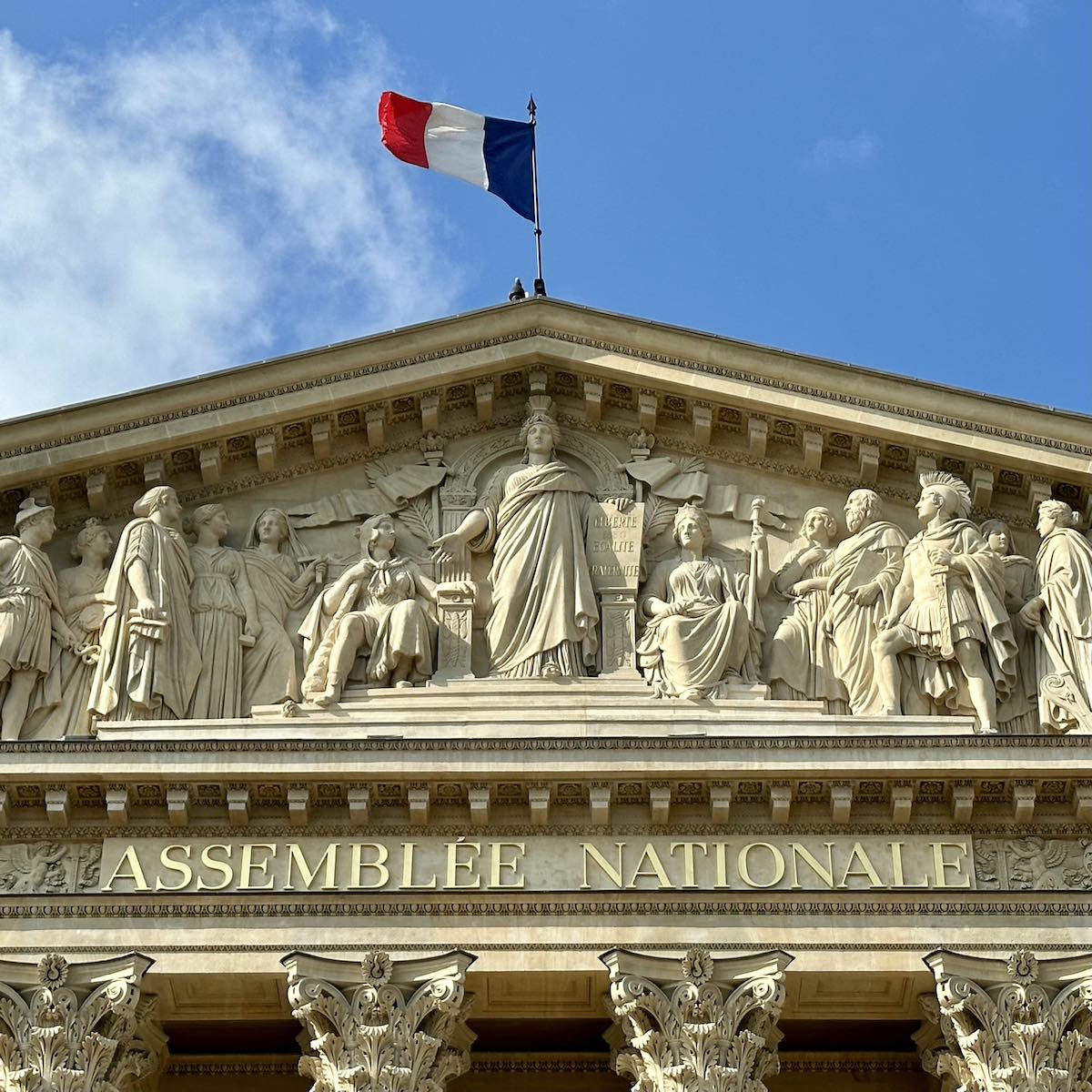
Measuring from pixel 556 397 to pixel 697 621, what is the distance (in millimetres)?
3224

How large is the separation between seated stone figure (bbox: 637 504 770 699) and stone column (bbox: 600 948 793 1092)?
113 inches

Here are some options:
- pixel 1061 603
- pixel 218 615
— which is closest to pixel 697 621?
pixel 1061 603

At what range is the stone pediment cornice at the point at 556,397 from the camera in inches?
1062

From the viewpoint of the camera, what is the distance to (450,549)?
26.8m

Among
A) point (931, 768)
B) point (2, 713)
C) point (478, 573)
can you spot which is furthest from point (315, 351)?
point (931, 768)

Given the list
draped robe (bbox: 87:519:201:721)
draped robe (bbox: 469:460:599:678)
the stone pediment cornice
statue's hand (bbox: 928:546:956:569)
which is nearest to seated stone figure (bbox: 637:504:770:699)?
draped robe (bbox: 469:460:599:678)

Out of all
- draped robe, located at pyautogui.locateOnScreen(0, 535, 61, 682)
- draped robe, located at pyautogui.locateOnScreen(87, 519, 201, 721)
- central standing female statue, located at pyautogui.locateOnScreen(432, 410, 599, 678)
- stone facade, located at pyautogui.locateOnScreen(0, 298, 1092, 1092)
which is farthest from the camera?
central standing female statue, located at pyautogui.locateOnScreen(432, 410, 599, 678)

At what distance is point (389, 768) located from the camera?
81.0 feet

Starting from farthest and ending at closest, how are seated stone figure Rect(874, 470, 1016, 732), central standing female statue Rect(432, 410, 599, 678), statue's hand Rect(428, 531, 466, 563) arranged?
1. statue's hand Rect(428, 531, 466, 563)
2. central standing female statue Rect(432, 410, 599, 678)
3. seated stone figure Rect(874, 470, 1016, 732)

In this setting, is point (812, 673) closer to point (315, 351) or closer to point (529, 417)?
point (529, 417)

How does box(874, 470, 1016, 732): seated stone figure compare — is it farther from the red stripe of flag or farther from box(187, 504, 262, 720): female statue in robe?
the red stripe of flag

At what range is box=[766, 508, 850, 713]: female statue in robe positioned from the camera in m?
25.9

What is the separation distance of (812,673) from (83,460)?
724cm

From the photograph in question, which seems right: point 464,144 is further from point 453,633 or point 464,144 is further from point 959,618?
point 959,618
